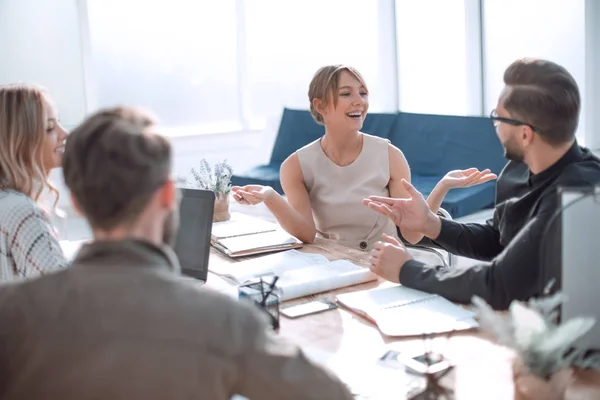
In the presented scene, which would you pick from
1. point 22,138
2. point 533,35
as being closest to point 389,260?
point 22,138

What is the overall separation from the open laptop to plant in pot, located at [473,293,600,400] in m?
0.18

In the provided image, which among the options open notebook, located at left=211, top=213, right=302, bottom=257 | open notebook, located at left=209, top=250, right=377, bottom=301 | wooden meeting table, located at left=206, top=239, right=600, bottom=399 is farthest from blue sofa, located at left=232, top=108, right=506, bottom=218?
wooden meeting table, located at left=206, top=239, right=600, bottom=399

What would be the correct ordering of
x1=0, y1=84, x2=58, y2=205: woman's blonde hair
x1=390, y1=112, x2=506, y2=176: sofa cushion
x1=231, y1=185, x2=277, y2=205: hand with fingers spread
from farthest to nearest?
x1=390, y1=112, x2=506, y2=176: sofa cushion
x1=231, y1=185, x2=277, y2=205: hand with fingers spread
x1=0, y1=84, x2=58, y2=205: woman's blonde hair

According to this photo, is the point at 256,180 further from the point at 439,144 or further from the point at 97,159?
the point at 97,159

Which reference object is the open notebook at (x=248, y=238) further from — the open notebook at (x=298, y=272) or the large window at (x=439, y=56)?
the large window at (x=439, y=56)

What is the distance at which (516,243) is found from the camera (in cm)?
189

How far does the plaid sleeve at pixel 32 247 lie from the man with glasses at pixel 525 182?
35.4 inches

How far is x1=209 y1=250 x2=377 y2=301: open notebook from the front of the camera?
220cm

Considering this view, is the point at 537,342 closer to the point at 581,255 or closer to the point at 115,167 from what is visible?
the point at 581,255

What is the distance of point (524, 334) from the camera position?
1.33 m

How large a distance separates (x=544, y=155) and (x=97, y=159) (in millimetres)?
1330

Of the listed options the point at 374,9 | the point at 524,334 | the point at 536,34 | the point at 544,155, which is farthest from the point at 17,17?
the point at 524,334

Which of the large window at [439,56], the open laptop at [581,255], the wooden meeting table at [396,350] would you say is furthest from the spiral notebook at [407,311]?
the large window at [439,56]

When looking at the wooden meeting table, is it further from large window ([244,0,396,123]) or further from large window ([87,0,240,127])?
large window ([244,0,396,123])
